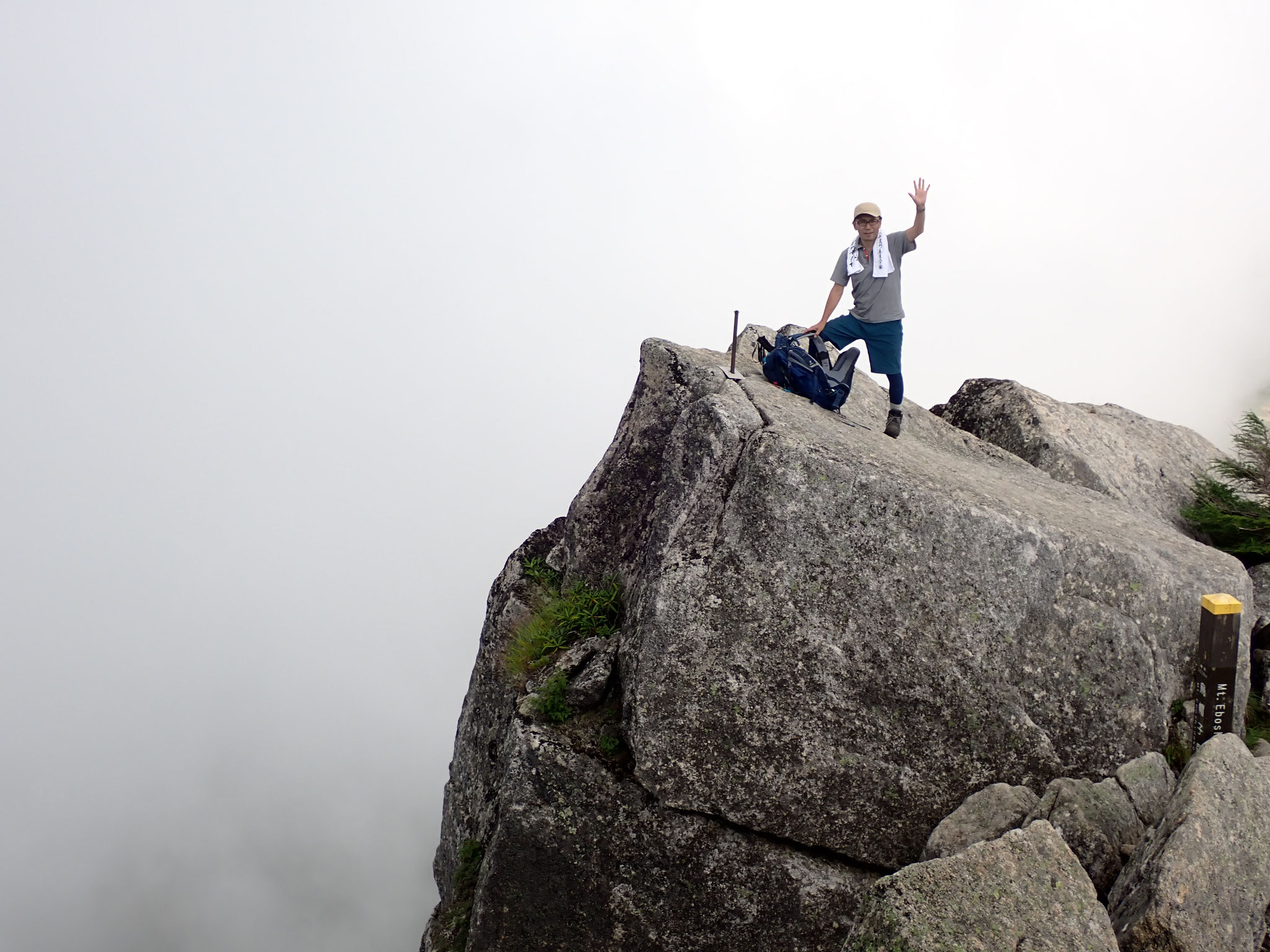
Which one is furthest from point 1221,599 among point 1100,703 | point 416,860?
point 416,860

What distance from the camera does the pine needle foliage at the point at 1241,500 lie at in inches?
507

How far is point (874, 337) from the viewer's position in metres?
10.9

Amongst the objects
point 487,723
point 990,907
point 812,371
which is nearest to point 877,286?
point 812,371

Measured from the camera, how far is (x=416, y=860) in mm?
160750

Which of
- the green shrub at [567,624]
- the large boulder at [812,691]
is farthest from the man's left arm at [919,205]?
the green shrub at [567,624]

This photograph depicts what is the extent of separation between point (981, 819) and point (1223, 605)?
3483 mm

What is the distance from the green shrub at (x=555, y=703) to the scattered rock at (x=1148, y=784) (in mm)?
5556

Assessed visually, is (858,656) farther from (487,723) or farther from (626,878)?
(487,723)

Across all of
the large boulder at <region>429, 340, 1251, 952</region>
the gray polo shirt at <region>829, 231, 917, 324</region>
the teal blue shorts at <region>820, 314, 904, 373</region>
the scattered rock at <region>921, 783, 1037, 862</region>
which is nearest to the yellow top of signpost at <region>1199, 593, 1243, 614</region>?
the large boulder at <region>429, 340, 1251, 952</region>

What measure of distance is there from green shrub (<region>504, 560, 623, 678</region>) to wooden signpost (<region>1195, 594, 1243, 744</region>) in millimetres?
6273

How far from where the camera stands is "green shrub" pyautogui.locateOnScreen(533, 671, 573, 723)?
28.7 feet

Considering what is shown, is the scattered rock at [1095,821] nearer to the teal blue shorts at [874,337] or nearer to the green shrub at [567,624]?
the green shrub at [567,624]

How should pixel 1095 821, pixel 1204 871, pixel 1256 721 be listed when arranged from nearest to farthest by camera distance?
pixel 1204 871 < pixel 1095 821 < pixel 1256 721

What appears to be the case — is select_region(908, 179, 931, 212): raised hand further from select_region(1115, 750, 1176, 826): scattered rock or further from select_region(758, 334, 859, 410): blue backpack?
select_region(1115, 750, 1176, 826): scattered rock
